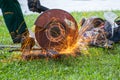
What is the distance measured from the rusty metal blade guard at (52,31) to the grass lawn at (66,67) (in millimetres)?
240

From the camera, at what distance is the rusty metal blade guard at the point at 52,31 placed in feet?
20.5

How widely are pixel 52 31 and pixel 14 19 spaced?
60.4 inches

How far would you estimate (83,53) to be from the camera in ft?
21.5

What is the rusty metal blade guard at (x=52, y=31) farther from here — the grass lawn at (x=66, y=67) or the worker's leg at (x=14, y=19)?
the worker's leg at (x=14, y=19)

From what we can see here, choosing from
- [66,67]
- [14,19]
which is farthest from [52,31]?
[14,19]

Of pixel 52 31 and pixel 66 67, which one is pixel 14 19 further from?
pixel 66 67

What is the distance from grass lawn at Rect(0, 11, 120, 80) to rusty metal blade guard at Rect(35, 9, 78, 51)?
240 mm

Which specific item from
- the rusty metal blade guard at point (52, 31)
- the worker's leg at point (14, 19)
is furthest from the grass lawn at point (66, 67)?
the worker's leg at point (14, 19)

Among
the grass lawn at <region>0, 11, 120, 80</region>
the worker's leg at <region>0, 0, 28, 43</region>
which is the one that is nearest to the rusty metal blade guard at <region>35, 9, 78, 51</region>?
the grass lawn at <region>0, 11, 120, 80</region>

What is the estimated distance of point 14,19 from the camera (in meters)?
A: 7.57

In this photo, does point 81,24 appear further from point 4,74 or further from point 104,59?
point 4,74

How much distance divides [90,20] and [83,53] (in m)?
1.06

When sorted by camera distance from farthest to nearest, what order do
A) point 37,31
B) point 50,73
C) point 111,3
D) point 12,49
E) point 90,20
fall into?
1. point 111,3
2. point 90,20
3. point 12,49
4. point 37,31
5. point 50,73

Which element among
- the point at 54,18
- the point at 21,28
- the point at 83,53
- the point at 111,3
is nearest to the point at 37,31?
the point at 54,18
